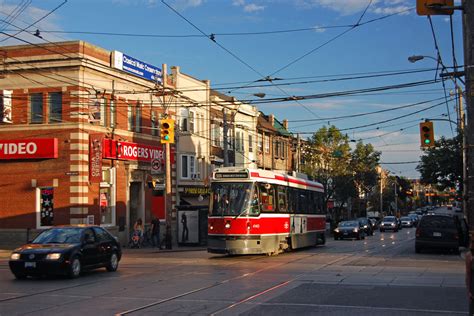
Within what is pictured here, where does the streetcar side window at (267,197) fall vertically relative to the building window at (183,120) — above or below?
below

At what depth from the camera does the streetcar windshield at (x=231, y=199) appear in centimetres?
2202

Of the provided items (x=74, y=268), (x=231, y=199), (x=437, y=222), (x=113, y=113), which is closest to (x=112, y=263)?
(x=74, y=268)

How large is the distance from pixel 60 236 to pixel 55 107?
15.3m

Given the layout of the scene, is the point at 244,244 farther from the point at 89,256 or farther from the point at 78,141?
the point at 78,141

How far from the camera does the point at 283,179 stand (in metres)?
25.0

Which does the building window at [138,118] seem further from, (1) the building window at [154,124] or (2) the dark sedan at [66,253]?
(2) the dark sedan at [66,253]

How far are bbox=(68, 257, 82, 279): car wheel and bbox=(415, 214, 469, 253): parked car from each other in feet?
51.7

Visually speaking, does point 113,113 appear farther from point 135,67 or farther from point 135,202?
point 135,202

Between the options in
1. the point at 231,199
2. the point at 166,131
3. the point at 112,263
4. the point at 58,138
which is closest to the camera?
the point at 112,263

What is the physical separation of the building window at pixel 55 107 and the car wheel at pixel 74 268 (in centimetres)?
1577

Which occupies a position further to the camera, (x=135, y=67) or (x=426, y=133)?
(x=135, y=67)

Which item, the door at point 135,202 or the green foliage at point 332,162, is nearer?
the door at point 135,202

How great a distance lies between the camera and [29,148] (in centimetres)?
3044

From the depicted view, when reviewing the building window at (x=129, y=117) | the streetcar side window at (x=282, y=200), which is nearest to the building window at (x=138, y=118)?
the building window at (x=129, y=117)
